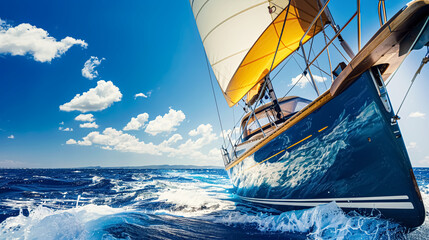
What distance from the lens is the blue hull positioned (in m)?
1.92

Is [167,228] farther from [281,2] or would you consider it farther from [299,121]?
[281,2]

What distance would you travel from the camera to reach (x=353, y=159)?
2.18 m

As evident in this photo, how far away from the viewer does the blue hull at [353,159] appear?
75.7 inches

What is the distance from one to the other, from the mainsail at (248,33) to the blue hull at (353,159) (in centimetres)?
217

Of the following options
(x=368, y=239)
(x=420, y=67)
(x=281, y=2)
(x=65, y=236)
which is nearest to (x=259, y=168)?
(x=368, y=239)

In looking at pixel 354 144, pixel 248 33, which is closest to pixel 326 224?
pixel 354 144

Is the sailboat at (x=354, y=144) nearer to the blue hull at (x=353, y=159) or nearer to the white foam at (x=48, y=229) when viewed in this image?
the blue hull at (x=353, y=159)

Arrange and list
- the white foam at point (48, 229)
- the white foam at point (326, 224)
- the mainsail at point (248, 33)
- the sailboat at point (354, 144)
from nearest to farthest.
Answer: the sailboat at point (354, 144)
the white foam at point (326, 224)
the white foam at point (48, 229)
the mainsail at point (248, 33)

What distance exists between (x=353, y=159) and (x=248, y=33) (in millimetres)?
4716

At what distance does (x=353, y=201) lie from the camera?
2.23 meters

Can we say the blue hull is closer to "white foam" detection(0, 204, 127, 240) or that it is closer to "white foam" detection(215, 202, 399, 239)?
"white foam" detection(215, 202, 399, 239)

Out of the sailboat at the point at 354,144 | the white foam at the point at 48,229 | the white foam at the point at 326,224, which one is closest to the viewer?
the sailboat at the point at 354,144

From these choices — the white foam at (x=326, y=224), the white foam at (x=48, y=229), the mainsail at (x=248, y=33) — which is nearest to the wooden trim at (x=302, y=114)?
the white foam at (x=326, y=224)

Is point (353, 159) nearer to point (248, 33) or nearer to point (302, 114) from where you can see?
point (302, 114)
